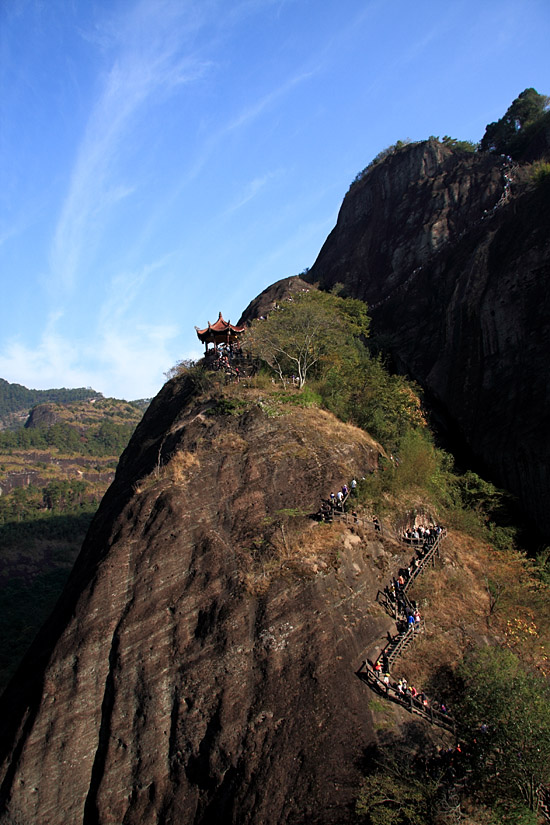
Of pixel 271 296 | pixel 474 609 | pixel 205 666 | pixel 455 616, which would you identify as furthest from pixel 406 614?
pixel 271 296

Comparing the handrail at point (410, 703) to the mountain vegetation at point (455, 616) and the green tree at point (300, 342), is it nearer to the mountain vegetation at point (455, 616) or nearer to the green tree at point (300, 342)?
the mountain vegetation at point (455, 616)

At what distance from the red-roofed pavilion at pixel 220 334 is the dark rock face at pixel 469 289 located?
11.3 metres

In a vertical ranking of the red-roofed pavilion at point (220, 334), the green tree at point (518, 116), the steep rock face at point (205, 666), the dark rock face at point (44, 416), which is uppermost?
the green tree at point (518, 116)

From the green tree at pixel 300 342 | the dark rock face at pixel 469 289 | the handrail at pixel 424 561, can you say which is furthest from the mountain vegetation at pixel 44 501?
the dark rock face at pixel 469 289

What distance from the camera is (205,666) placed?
1552 centimetres

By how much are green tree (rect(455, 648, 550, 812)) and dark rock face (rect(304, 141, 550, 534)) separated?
12.5 meters

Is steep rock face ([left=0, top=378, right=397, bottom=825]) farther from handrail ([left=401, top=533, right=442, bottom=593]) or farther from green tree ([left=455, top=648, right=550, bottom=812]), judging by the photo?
green tree ([left=455, top=648, right=550, bottom=812])

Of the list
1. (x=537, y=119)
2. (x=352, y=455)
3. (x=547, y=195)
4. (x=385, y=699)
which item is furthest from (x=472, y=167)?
(x=385, y=699)

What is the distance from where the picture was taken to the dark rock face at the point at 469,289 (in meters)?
26.0

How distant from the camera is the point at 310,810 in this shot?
39.8ft

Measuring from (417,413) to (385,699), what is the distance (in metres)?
17.7

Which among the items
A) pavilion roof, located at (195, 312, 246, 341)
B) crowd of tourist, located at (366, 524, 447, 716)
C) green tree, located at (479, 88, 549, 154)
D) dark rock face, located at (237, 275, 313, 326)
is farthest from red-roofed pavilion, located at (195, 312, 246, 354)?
green tree, located at (479, 88, 549, 154)

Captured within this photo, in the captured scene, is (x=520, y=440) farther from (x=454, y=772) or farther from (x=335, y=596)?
(x=454, y=772)

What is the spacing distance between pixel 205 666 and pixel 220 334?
2174cm
